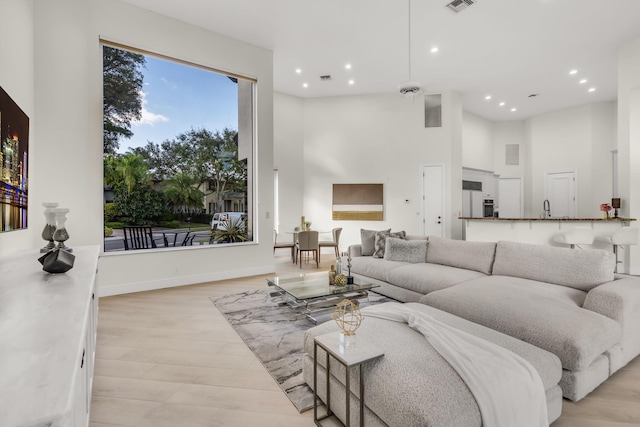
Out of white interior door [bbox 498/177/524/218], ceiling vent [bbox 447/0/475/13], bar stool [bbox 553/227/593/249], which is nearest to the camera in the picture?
ceiling vent [bbox 447/0/475/13]

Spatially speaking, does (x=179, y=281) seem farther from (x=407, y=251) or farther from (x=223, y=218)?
(x=407, y=251)

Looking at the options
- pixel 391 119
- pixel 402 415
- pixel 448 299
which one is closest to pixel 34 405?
pixel 402 415

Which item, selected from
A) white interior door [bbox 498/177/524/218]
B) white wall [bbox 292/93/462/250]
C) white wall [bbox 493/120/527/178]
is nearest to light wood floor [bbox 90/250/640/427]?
white wall [bbox 292/93/462/250]

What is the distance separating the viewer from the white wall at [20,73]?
2679 millimetres

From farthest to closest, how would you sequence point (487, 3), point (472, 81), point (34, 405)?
1. point (472, 81)
2. point (487, 3)
3. point (34, 405)

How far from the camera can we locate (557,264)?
294cm

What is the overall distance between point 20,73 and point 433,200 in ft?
24.6

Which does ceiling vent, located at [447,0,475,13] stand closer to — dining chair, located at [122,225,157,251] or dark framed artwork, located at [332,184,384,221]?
dark framed artwork, located at [332,184,384,221]

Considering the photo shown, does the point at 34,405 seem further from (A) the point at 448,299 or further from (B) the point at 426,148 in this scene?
(B) the point at 426,148

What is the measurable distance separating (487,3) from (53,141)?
6.09m

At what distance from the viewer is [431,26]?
199 inches

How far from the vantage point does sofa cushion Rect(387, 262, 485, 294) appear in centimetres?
332

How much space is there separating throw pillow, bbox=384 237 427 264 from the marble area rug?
1.96ft

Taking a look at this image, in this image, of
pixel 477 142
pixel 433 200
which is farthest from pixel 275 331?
pixel 477 142
